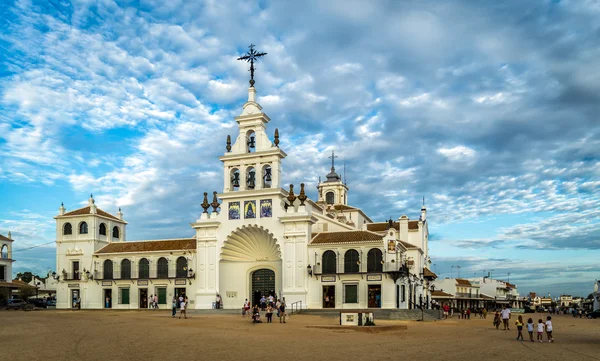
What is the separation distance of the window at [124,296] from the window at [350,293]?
20087 mm

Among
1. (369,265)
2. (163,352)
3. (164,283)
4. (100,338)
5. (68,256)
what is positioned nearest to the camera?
(163,352)

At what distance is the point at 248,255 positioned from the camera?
1919 inches

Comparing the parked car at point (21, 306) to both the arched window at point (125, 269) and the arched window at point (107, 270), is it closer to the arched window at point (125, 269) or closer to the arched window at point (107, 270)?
the arched window at point (107, 270)

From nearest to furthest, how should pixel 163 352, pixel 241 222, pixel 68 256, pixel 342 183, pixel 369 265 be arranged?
pixel 163 352 < pixel 369 265 < pixel 241 222 < pixel 68 256 < pixel 342 183

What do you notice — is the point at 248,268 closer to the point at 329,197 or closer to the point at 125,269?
the point at 125,269

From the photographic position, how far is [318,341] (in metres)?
23.8

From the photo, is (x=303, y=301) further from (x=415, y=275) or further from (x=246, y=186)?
(x=415, y=275)

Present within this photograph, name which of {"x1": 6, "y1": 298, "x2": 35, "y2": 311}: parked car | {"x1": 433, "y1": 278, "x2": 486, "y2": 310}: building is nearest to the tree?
{"x1": 6, "y1": 298, "x2": 35, "y2": 311}: parked car

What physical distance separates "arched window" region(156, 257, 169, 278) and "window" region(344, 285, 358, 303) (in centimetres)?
1610

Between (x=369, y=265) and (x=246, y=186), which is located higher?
(x=246, y=186)

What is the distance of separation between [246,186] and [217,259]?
20.7ft

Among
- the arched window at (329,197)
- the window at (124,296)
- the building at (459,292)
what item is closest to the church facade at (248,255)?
the window at (124,296)

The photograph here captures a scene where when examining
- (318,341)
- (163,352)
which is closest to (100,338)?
(163,352)

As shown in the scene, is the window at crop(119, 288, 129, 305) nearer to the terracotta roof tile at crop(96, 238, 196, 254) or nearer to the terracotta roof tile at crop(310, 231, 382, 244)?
the terracotta roof tile at crop(96, 238, 196, 254)
